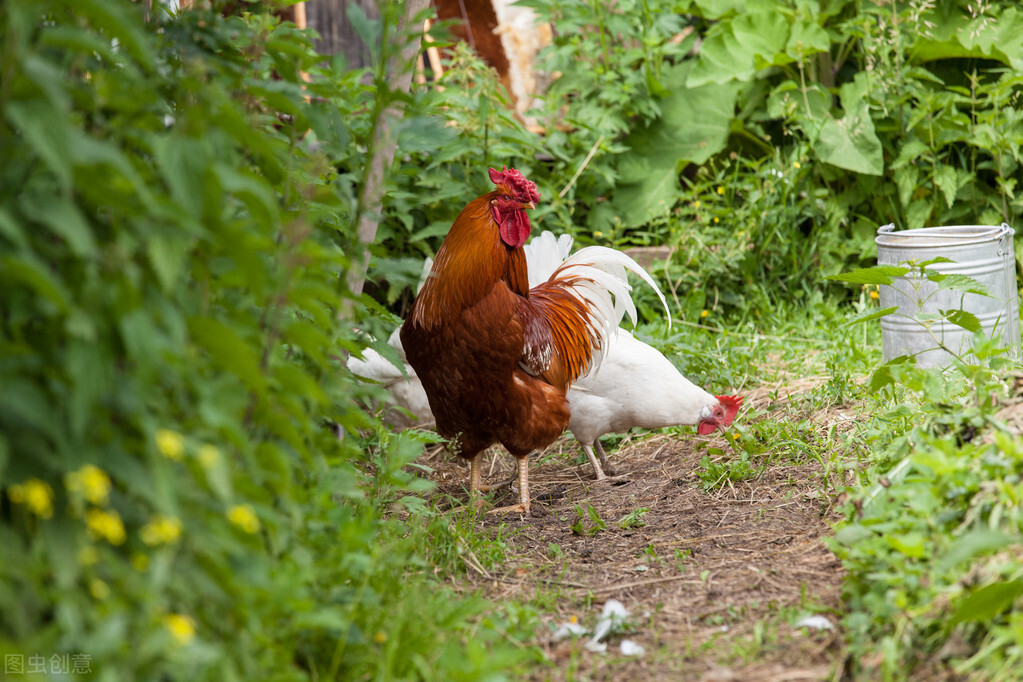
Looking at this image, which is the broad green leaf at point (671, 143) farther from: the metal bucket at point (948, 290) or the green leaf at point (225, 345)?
the green leaf at point (225, 345)

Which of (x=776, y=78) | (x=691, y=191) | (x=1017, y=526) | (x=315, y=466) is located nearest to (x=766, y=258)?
(x=691, y=191)

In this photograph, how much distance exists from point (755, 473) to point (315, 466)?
2330mm

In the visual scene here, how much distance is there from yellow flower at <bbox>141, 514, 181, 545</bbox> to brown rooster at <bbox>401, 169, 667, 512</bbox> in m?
2.01

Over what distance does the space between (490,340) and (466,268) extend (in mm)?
307

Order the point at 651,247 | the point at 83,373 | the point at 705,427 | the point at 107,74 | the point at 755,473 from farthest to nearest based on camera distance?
the point at 651,247 < the point at 705,427 < the point at 755,473 < the point at 107,74 < the point at 83,373

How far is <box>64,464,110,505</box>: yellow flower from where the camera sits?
1.38m

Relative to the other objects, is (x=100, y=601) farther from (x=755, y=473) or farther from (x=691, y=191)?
(x=691, y=191)

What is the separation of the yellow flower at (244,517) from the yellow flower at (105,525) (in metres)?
0.18

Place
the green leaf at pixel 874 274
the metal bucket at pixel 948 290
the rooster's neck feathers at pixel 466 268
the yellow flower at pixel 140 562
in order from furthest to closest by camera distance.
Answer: the metal bucket at pixel 948 290, the rooster's neck feathers at pixel 466 268, the green leaf at pixel 874 274, the yellow flower at pixel 140 562

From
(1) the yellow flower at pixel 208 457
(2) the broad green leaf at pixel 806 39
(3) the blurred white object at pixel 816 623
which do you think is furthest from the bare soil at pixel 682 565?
(2) the broad green leaf at pixel 806 39

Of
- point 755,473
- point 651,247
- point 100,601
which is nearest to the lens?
point 100,601

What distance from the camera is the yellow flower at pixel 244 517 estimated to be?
1.55m

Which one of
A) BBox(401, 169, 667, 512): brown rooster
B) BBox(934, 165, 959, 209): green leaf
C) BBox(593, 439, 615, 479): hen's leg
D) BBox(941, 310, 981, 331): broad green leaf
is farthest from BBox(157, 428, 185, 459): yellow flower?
BBox(934, 165, 959, 209): green leaf

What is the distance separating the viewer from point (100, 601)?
1521mm
